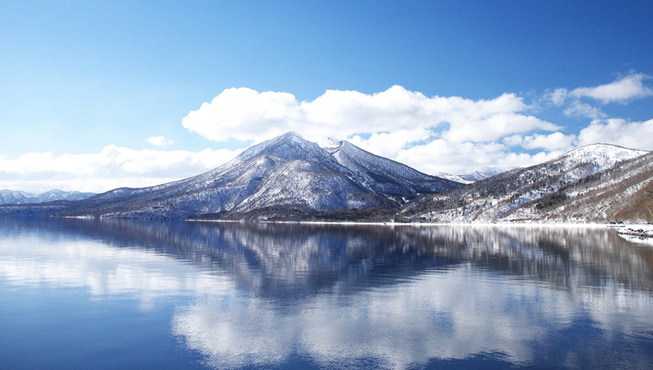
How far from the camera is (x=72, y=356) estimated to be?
82.8 feet

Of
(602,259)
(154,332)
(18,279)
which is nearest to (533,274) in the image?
(602,259)

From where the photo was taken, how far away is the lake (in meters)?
24.8

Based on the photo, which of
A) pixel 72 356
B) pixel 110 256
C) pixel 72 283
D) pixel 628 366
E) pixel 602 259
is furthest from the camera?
pixel 110 256

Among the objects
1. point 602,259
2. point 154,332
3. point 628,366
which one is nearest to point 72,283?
point 154,332

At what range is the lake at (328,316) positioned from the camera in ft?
81.3

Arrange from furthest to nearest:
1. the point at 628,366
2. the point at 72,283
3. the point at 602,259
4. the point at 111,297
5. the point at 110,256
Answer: the point at 110,256
the point at 602,259
the point at 72,283
the point at 111,297
the point at 628,366

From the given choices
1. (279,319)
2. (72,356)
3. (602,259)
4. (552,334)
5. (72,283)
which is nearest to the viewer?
(72,356)

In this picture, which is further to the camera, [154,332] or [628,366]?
[154,332]

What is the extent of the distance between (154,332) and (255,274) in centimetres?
2595

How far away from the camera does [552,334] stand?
1136 inches

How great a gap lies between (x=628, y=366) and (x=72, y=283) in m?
51.8

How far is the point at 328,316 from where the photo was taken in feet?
109

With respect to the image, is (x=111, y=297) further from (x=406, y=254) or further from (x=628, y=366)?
(x=406, y=254)

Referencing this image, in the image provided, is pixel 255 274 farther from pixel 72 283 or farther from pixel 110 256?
pixel 110 256
